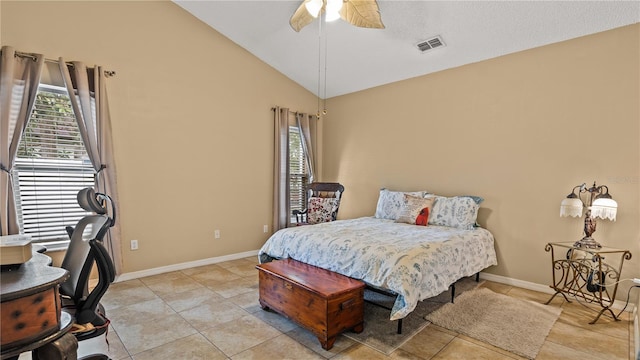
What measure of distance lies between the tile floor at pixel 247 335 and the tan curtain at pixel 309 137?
2710 mm

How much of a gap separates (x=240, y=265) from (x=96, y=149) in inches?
88.9

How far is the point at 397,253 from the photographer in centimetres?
246

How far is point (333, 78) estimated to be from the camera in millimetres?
4961

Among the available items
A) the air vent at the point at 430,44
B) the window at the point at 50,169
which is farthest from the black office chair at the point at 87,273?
the air vent at the point at 430,44

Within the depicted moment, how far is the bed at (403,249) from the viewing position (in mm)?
2357

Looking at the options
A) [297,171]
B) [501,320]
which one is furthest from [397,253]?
[297,171]

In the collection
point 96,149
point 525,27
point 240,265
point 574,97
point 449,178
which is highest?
point 525,27

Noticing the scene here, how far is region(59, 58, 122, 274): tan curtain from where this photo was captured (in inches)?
126

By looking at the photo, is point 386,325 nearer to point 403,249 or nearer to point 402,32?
point 403,249

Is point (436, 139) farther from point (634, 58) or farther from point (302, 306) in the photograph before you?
point (302, 306)

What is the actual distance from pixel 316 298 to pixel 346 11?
239 centimetres

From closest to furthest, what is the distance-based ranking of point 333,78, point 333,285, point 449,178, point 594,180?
point 333,285, point 594,180, point 449,178, point 333,78

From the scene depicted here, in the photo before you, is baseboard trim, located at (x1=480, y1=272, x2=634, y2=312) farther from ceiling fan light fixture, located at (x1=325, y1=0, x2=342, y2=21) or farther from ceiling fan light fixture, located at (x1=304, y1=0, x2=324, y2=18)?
ceiling fan light fixture, located at (x1=304, y1=0, x2=324, y2=18)

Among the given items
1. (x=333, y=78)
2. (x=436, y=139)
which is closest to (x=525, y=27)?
(x=436, y=139)
